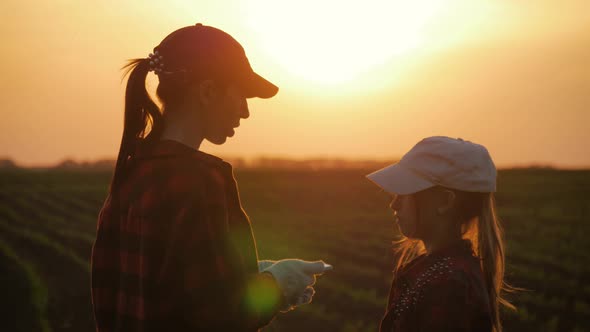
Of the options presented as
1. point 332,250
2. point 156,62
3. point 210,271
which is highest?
point 156,62

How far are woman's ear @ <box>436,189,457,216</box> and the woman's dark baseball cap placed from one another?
91 centimetres

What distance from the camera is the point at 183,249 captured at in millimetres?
2045

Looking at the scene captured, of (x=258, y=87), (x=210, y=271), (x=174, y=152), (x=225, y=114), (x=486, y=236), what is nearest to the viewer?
(x=210, y=271)

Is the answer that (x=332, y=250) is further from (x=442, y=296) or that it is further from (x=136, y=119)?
(x=136, y=119)

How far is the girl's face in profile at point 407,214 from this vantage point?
275 centimetres

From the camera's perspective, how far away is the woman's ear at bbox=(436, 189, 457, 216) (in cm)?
275

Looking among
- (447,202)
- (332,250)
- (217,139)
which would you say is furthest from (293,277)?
(332,250)

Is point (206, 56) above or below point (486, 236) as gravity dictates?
above

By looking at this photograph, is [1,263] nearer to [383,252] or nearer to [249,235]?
[383,252]

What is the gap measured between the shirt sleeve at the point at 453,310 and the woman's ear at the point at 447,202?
0.32 metres

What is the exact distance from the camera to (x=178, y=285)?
2059mm

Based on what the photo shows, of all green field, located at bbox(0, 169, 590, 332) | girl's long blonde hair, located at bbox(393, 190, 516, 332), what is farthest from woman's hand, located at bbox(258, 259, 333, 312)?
green field, located at bbox(0, 169, 590, 332)

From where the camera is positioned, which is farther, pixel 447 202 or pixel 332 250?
pixel 332 250

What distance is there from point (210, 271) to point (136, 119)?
0.65 m
